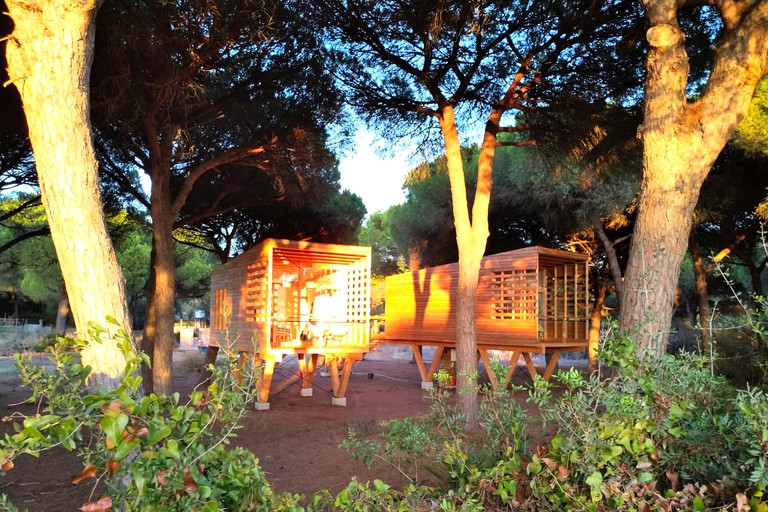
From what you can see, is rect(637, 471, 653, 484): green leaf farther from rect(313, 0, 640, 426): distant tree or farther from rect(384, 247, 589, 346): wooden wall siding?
rect(384, 247, 589, 346): wooden wall siding

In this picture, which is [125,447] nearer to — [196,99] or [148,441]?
[148,441]

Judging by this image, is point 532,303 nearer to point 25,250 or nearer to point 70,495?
point 70,495

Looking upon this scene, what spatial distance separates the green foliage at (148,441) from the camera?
1492 mm

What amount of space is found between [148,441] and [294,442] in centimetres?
543

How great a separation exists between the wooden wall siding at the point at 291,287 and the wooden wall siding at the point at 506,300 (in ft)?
8.00

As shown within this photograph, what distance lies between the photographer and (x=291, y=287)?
11320 millimetres

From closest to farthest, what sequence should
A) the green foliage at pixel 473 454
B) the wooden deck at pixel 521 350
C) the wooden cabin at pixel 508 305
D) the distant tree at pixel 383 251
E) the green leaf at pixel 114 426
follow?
the green leaf at pixel 114 426 → the green foliage at pixel 473 454 → the wooden deck at pixel 521 350 → the wooden cabin at pixel 508 305 → the distant tree at pixel 383 251

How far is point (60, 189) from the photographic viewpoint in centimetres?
321

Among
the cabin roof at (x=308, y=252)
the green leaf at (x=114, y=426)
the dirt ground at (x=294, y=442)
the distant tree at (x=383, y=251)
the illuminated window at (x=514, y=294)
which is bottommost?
Result: the dirt ground at (x=294, y=442)

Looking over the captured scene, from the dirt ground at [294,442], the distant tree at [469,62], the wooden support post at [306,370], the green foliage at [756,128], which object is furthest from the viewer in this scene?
the wooden support post at [306,370]

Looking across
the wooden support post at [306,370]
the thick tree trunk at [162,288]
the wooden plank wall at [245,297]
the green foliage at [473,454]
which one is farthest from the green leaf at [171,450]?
the wooden support post at [306,370]

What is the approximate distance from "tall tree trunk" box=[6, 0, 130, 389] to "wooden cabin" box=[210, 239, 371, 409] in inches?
201

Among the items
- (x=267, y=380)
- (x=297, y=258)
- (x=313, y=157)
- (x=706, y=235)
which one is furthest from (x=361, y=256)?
Result: (x=706, y=235)

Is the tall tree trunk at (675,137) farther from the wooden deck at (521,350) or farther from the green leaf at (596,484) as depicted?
the wooden deck at (521,350)
